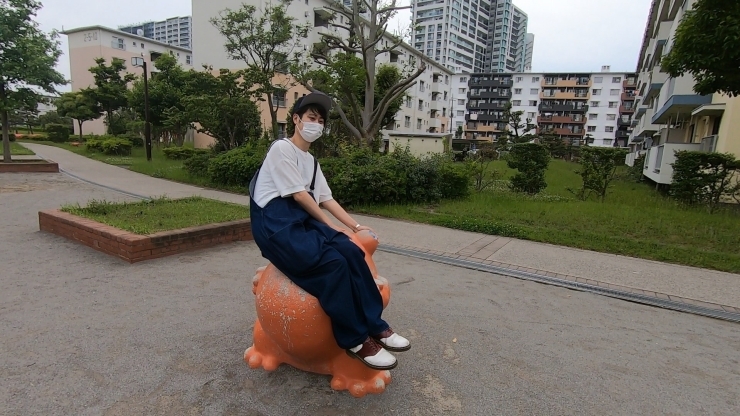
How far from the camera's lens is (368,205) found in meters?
9.34

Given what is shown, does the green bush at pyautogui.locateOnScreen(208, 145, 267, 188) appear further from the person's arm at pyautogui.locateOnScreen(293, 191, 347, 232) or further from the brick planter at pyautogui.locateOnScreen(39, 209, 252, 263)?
the person's arm at pyautogui.locateOnScreen(293, 191, 347, 232)

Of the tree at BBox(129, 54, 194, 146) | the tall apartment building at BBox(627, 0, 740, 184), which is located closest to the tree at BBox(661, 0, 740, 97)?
the tall apartment building at BBox(627, 0, 740, 184)

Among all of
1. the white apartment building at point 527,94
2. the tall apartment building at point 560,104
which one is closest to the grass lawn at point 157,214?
the tall apartment building at point 560,104

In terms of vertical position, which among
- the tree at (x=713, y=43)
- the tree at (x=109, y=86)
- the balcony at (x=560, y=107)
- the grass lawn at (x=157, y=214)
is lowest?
the grass lawn at (x=157, y=214)

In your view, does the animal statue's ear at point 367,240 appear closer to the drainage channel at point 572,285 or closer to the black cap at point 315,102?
the black cap at point 315,102

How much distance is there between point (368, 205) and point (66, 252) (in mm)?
5572

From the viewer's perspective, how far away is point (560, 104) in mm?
67062

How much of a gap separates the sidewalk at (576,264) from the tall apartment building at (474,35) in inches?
3390

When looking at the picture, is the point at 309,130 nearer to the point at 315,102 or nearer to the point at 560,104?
the point at 315,102

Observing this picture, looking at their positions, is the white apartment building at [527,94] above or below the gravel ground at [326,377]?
above

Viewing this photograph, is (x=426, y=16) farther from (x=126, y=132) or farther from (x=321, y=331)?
(x=321, y=331)

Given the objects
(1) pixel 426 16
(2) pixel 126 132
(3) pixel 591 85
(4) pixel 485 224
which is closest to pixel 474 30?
(1) pixel 426 16

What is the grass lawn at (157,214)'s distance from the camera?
5.58 meters

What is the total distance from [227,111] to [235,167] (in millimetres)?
3829
